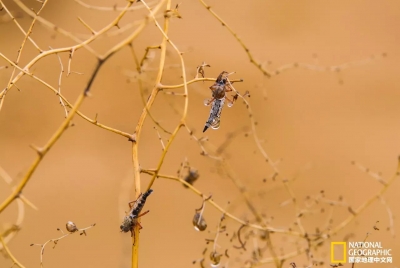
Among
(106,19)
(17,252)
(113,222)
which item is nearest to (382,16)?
(106,19)

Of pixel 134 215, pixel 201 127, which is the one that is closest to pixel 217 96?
pixel 134 215

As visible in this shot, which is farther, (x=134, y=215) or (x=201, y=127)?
(x=201, y=127)

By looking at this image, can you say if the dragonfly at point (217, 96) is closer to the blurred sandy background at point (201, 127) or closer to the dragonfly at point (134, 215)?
the dragonfly at point (134, 215)

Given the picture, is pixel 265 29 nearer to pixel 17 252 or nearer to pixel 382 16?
pixel 382 16

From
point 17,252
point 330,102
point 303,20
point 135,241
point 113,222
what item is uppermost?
point 303,20

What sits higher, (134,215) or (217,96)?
(217,96)

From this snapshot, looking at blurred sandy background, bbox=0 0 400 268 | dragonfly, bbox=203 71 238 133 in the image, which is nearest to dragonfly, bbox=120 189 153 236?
dragonfly, bbox=203 71 238 133

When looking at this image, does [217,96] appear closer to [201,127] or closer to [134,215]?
[134,215]

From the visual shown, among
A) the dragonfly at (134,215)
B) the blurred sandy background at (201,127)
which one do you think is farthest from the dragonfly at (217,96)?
the blurred sandy background at (201,127)

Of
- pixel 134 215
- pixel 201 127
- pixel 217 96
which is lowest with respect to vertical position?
pixel 134 215
